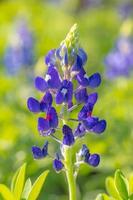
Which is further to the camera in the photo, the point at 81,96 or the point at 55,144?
the point at 55,144

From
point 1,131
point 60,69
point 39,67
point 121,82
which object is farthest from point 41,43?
point 60,69

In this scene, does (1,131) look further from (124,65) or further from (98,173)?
(124,65)

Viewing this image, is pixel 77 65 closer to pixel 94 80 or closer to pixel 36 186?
pixel 94 80

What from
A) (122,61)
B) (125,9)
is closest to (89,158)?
(122,61)

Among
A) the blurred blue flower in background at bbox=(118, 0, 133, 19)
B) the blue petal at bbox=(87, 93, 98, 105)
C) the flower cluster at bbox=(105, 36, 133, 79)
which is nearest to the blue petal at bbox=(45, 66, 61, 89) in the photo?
the blue petal at bbox=(87, 93, 98, 105)

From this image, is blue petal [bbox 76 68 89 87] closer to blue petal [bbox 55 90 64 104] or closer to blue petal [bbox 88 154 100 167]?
blue petal [bbox 55 90 64 104]

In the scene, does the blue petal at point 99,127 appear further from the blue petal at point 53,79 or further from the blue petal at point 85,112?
the blue petal at point 53,79
